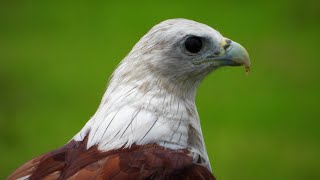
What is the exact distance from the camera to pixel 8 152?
1059 cm

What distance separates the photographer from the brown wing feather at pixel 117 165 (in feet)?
16.3

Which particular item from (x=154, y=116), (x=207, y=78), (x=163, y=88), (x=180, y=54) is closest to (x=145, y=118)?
(x=154, y=116)

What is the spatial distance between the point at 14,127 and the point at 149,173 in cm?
672

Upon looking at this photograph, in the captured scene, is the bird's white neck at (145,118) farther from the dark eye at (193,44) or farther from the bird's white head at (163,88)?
the dark eye at (193,44)

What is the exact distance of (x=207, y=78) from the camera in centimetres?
1203

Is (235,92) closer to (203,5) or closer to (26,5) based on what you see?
(203,5)

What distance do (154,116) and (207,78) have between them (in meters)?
6.65

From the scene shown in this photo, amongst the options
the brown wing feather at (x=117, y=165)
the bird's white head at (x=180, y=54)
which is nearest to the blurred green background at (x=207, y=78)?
the bird's white head at (x=180, y=54)

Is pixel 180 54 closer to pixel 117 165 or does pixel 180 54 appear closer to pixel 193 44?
pixel 193 44

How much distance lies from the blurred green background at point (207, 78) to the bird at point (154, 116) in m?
4.07

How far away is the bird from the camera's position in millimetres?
5094

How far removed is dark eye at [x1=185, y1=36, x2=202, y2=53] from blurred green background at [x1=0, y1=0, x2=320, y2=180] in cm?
413

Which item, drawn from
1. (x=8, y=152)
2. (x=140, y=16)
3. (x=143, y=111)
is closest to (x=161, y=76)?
(x=143, y=111)

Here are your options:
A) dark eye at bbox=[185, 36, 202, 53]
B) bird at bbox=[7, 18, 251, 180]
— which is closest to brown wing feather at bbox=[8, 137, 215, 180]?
bird at bbox=[7, 18, 251, 180]
